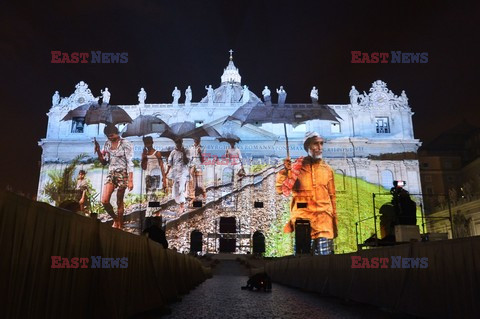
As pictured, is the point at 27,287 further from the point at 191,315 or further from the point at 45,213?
the point at 191,315

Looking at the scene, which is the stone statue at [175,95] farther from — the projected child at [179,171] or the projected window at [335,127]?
the projected window at [335,127]

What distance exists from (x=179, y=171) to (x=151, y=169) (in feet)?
9.40

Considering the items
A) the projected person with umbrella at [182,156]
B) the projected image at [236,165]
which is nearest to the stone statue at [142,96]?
Answer: the projected image at [236,165]

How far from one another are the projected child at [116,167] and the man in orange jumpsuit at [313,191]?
1450cm

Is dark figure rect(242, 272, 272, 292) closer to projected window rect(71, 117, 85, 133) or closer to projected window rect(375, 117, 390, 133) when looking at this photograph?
projected window rect(375, 117, 390, 133)

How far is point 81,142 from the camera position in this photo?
1626 inches

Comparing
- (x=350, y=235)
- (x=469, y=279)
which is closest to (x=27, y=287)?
(x=469, y=279)

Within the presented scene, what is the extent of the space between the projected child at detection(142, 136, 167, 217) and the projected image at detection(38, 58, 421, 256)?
0.32ft

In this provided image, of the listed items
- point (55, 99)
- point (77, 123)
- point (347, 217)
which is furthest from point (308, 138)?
point (55, 99)

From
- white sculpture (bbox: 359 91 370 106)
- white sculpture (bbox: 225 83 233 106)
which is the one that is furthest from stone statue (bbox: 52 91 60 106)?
white sculpture (bbox: 359 91 370 106)

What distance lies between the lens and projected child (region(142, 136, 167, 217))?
128ft

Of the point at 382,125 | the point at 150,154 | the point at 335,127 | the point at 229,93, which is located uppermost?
the point at 229,93

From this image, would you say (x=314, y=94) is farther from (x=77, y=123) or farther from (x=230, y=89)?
(x=77, y=123)

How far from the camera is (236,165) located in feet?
129
